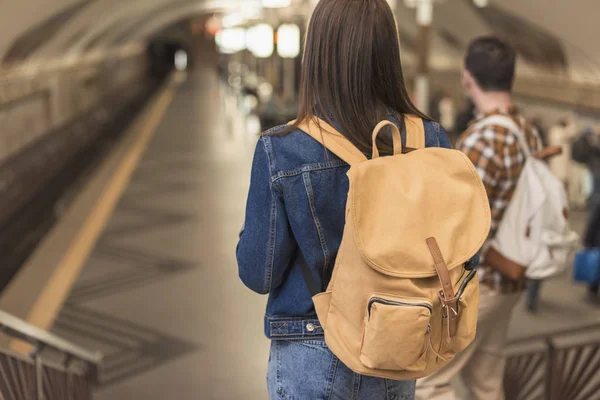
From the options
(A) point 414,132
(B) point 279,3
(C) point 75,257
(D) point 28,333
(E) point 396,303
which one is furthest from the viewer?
(B) point 279,3

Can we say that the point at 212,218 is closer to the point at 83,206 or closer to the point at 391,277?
the point at 83,206

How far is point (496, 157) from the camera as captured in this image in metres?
2.50

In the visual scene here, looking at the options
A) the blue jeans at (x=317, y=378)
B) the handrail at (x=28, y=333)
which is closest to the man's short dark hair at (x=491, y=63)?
the blue jeans at (x=317, y=378)

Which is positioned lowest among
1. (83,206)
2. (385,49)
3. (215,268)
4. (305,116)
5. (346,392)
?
(83,206)

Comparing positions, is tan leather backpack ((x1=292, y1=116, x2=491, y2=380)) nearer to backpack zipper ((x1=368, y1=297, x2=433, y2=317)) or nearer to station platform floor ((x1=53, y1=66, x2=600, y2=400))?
backpack zipper ((x1=368, y1=297, x2=433, y2=317))

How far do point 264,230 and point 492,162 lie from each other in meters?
1.18

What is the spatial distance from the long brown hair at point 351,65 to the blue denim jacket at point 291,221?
0.20 feet

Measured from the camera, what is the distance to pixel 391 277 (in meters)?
1.43

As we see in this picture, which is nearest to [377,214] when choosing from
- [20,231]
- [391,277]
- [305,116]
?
[391,277]

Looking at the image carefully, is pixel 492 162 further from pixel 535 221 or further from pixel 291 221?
pixel 291 221

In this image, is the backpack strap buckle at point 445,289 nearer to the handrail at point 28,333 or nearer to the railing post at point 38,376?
the handrail at point 28,333

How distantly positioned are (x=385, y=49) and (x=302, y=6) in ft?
39.4

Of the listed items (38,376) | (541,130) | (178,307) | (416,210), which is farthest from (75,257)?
(541,130)

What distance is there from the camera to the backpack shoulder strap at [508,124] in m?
2.52
